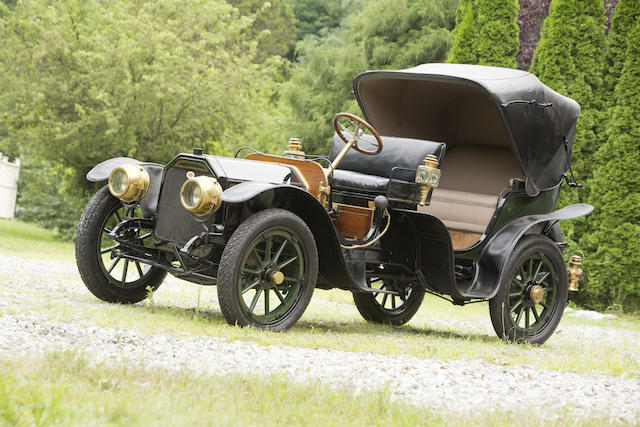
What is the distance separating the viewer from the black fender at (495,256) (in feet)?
23.7

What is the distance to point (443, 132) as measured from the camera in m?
9.20

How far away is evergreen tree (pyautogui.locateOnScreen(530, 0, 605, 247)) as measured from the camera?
13.2 m

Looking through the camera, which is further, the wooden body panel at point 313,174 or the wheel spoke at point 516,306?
the wheel spoke at point 516,306

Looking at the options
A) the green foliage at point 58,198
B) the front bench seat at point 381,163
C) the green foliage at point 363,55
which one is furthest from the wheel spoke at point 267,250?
the green foliage at point 58,198

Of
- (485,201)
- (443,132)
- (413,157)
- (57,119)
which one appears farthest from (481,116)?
(57,119)

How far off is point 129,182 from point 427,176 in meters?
2.52

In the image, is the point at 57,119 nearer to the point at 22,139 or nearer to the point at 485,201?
the point at 22,139

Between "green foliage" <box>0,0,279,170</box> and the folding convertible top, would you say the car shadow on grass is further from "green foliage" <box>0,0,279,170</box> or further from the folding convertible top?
"green foliage" <box>0,0,279,170</box>

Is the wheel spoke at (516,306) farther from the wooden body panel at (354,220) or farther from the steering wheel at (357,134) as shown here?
the steering wheel at (357,134)

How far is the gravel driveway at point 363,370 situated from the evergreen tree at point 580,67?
850cm

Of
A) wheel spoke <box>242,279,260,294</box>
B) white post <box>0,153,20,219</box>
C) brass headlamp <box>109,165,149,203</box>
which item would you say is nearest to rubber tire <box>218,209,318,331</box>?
wheel spoke <box>242,279,260,294</box>

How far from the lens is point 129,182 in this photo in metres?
6.24

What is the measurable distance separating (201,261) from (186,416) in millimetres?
3036

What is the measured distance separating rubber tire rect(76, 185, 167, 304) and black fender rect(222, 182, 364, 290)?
49.6 inches
